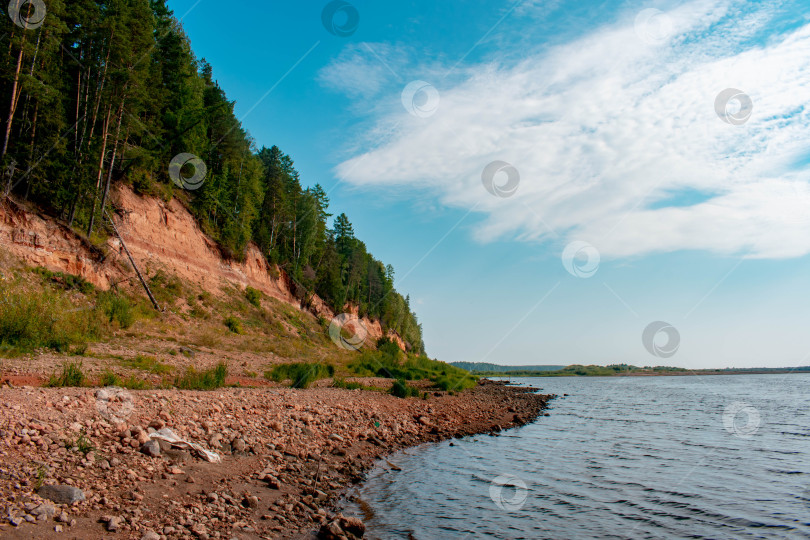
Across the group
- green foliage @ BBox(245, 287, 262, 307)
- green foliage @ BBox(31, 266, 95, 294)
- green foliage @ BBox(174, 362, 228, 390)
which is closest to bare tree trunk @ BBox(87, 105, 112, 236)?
green foliage @ BBox(31, 266, 95, 294)

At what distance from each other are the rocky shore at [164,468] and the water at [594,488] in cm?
135

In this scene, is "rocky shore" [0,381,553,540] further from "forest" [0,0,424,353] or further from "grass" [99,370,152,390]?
"forest" [0,0,424,353]

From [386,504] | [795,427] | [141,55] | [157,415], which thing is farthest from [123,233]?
[795,427]

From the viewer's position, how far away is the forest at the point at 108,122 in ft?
75.5

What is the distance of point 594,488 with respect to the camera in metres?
12.5

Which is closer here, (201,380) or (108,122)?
(201,380)

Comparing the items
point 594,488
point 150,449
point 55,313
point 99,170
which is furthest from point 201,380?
point 99,170

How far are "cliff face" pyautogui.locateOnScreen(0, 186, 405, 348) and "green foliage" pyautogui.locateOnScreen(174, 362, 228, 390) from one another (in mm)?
13274

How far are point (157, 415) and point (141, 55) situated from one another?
92.3 feet

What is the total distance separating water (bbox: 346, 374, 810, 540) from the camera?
9328 mm

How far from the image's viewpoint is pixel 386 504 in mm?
9906

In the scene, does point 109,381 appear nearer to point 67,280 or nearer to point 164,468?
point 164,468

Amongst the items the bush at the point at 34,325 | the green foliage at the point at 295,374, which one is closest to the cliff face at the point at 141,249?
the bush at the point at 34,325

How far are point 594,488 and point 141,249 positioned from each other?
3069 centimetres
